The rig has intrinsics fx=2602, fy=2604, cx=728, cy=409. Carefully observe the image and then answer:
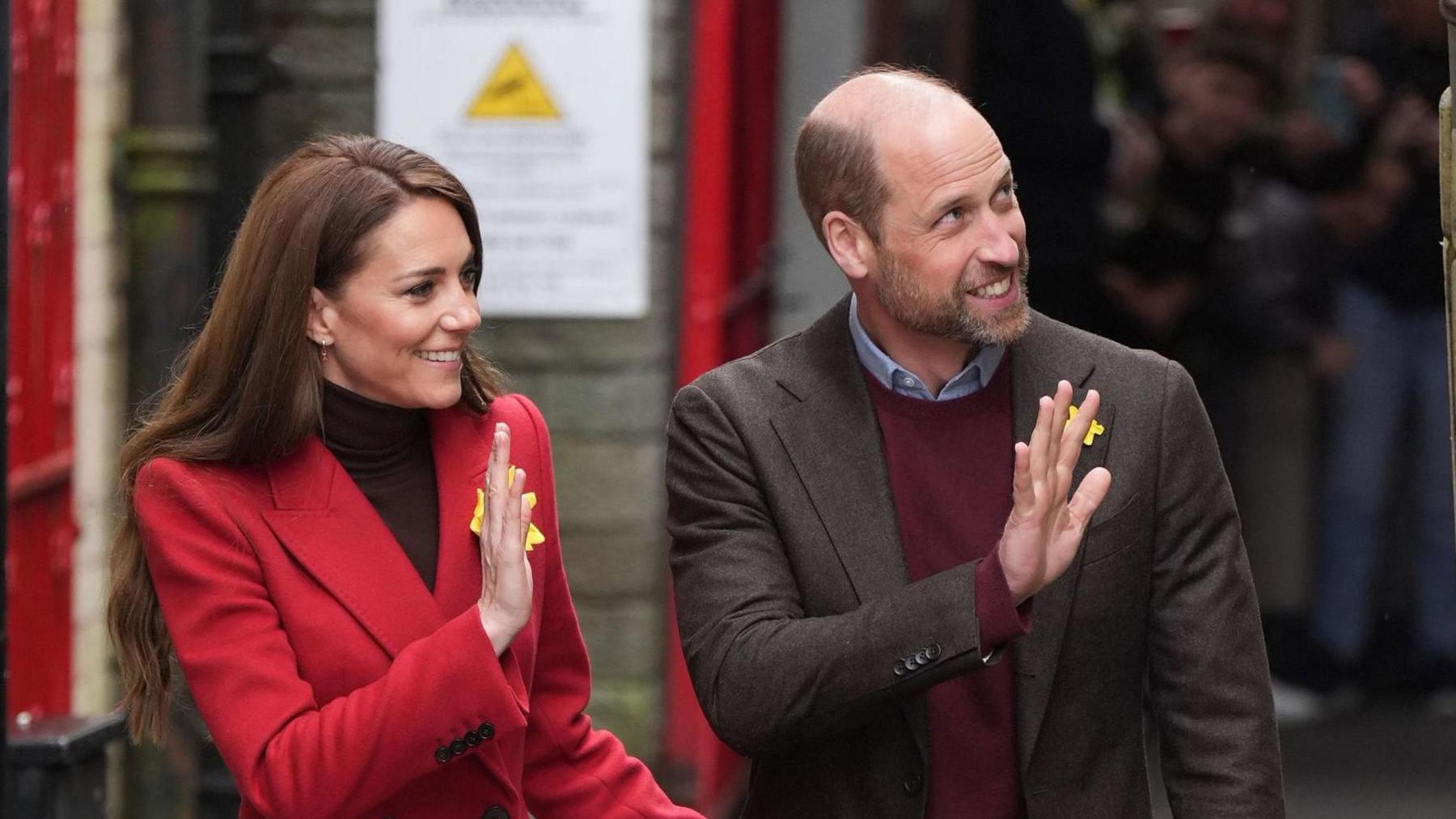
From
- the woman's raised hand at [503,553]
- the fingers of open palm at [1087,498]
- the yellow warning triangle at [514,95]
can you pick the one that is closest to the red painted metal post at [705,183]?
the yellow warning triangle at [514,95]

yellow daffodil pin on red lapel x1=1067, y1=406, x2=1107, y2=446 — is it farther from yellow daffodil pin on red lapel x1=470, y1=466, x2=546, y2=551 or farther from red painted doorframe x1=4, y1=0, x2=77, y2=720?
red painted doorframe x1=4, y1=0, x2=77, y2=720

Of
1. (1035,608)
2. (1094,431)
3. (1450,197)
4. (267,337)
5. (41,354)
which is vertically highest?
(1450,197)

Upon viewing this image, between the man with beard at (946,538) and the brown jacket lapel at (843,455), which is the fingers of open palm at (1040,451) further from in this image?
the brown jacket lapel at (843,455)

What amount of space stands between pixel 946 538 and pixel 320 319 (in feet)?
2.88

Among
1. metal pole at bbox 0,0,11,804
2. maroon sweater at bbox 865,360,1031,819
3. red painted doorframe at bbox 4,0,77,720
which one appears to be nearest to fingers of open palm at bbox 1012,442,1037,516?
maroon sweater at bbox 865,360,1031,819

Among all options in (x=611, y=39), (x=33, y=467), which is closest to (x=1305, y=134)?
(x=611, y=39)

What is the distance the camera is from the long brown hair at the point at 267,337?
3.38 metres

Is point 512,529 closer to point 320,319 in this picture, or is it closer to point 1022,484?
point 320,319

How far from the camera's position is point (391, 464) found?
3.55 meters

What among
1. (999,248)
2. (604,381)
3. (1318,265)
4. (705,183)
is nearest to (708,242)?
(705,183)

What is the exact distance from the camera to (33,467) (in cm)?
570

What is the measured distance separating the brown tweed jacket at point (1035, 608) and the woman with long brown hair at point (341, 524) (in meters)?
0.28

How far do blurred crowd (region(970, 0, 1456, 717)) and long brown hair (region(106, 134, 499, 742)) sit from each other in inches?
206

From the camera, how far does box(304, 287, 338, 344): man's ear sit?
342 cm
